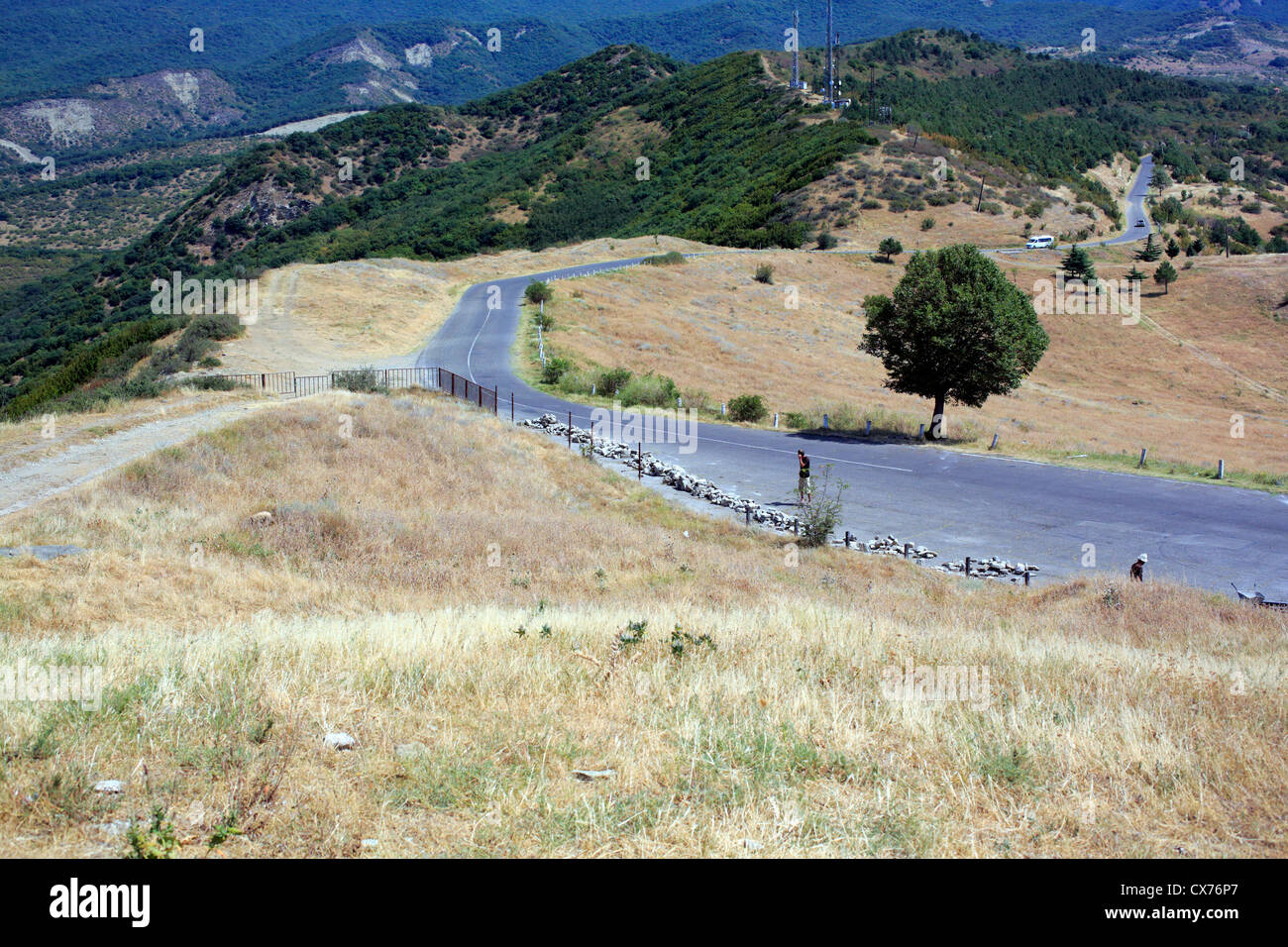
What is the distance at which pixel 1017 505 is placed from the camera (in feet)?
71.6

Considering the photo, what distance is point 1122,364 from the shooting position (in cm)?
5322

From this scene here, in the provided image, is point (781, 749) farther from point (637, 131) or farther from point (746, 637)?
point (637, 131)

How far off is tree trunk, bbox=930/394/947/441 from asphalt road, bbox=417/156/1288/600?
6.21ft

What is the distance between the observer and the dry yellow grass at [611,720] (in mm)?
4484

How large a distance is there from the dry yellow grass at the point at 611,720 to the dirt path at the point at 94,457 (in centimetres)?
428

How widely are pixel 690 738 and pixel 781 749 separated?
576mm

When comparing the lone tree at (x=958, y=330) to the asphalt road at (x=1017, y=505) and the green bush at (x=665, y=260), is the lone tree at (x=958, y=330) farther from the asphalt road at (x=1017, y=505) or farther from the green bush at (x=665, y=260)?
the green bush at (x=665, y=260)

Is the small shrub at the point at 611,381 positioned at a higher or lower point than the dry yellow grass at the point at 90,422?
higher

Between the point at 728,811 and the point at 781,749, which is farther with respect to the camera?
the point at 781,749

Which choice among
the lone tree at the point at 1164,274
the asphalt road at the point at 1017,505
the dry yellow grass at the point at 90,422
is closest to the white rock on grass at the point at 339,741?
the asphalt road at the point at 1017,505

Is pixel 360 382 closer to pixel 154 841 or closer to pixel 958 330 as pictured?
pixel 958 330

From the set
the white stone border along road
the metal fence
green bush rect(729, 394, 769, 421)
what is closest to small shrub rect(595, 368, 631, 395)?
the metal fence

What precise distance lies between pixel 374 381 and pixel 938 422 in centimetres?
1961
